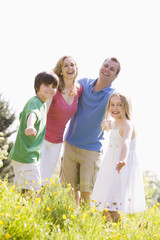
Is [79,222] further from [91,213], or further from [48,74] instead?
[48,74]

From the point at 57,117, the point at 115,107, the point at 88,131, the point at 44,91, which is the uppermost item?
the point at 44,91

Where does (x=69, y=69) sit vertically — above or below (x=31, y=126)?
above

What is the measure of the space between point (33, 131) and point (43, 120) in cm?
51

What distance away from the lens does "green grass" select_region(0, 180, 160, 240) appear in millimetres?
2635

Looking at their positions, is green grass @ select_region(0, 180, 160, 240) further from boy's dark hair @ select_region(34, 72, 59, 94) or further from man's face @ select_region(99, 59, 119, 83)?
man's face @ select_region(99, 59, 119, 83)

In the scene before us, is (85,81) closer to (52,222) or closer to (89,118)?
(89,118)

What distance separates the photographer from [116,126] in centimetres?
430

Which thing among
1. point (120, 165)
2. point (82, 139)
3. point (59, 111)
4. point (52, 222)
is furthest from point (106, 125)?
point (52, 222)

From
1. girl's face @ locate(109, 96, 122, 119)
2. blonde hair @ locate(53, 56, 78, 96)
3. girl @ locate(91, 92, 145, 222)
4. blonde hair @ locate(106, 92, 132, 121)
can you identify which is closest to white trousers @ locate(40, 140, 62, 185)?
girl @ locate(91, 92, 145, 222)

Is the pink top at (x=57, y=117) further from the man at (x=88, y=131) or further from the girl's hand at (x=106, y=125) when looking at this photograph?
the girl's hand at (x=106, y=125)

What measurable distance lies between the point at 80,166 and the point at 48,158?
70 cm

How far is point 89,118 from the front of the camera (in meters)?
4.63

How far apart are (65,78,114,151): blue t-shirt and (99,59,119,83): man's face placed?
17cm

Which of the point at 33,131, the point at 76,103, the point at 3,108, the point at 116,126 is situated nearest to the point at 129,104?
the point at 116,126
